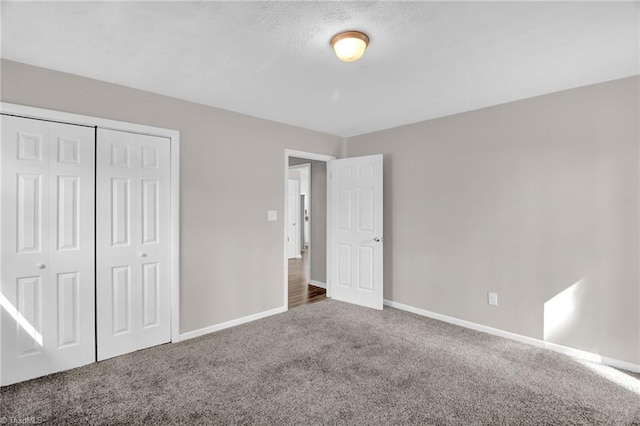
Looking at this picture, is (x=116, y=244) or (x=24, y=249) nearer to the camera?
(x=24, y=249)

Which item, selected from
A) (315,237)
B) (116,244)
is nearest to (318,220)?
(315,237)

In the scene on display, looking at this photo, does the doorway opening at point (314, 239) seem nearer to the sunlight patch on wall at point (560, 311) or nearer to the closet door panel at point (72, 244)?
the closet door panel at point (72, 244)

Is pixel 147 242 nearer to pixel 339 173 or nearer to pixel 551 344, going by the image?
pixel 339 173

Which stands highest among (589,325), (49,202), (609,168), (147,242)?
(609,168)

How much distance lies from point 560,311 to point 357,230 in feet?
7.68

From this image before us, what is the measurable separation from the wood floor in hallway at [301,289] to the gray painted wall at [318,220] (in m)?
0.25

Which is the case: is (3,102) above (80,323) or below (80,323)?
above

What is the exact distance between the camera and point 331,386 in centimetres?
241

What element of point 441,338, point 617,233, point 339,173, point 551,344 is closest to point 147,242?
point 339,173

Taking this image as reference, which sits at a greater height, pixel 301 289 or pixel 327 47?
pixel 327 47

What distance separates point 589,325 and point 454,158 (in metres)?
2.03

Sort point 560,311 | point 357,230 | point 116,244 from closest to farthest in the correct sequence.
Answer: point 116,244 < point 560,311 < point 357,230

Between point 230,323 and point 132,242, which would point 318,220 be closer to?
point 230,323

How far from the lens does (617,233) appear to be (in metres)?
2.73
